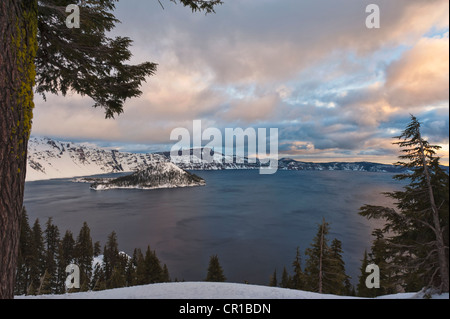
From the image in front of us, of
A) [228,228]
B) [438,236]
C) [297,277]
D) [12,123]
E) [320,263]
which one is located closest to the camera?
[12,123]

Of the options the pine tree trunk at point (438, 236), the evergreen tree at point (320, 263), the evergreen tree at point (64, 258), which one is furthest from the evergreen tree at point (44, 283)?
the evergreen tree at point (320, 263)

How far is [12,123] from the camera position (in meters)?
3.00

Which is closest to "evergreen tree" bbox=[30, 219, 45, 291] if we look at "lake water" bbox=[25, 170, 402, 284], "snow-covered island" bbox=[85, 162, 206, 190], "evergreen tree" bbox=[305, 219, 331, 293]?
"lake water" bbox=[25, 170, 402, 284]

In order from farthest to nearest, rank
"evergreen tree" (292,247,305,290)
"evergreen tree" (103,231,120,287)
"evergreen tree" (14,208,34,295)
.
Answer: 1. "evergreen tree" (103,231,120,287)
2. "evergreen tree" (14,208,34,295)
3. "evergreen tree" (292,247,305,290)

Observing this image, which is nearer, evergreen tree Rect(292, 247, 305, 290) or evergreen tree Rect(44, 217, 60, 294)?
evergreen tree Rect(292, 247, 305, 290)

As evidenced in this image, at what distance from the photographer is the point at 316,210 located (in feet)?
293

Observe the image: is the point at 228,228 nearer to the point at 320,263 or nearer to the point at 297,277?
the point at 297,277

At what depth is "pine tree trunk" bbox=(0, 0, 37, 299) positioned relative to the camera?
2.91 m

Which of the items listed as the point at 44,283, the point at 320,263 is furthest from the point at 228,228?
the point at 320,263

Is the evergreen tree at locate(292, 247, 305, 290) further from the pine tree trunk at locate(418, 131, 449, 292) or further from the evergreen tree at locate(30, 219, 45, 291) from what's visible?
the evergreen tree at locate(30, 219, 45, 291)

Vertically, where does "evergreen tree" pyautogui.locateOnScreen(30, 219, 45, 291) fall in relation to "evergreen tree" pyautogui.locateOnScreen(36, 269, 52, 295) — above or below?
below

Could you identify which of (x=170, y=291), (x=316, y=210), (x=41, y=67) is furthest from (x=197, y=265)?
(x=316, y=210)

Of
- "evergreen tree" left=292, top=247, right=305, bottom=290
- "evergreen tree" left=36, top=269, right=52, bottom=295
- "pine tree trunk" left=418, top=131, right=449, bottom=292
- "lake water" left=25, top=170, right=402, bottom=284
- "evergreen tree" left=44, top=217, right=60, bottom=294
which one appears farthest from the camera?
"lake water" left=25, top=170, right=402, bottom=284
